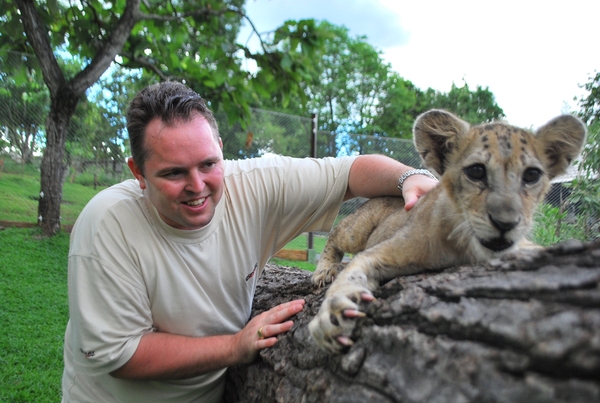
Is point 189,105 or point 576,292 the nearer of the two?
point 576,292

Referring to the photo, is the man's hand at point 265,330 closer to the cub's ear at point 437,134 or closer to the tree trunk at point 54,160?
the cub's ear at point 437,134

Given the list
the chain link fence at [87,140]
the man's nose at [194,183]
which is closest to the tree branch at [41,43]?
the chain link fence at [87,140]

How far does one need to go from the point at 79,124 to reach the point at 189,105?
6.52 metres

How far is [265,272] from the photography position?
4.86m

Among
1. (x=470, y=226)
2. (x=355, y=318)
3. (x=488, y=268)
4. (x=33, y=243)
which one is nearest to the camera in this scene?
(x=488, y=268)

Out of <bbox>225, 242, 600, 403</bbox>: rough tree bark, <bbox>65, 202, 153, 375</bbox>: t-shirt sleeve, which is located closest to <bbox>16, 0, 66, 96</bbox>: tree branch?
<bbox>65, 202, 153, 375</bbox>: t-shirt sleeve

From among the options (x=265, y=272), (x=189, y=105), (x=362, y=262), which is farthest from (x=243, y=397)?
(x=189, y=105)

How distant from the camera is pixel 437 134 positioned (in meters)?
3.30

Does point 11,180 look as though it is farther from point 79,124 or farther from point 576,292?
point 576,292

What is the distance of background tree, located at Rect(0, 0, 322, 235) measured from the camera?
7.10 metres

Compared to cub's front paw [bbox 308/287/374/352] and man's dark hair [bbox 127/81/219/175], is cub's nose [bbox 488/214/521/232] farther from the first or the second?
man's dark hair [bbox 127/81/219/175]

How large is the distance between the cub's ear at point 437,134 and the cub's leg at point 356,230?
2.73ft

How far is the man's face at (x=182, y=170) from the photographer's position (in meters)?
3.00

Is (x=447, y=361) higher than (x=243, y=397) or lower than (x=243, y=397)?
higher
